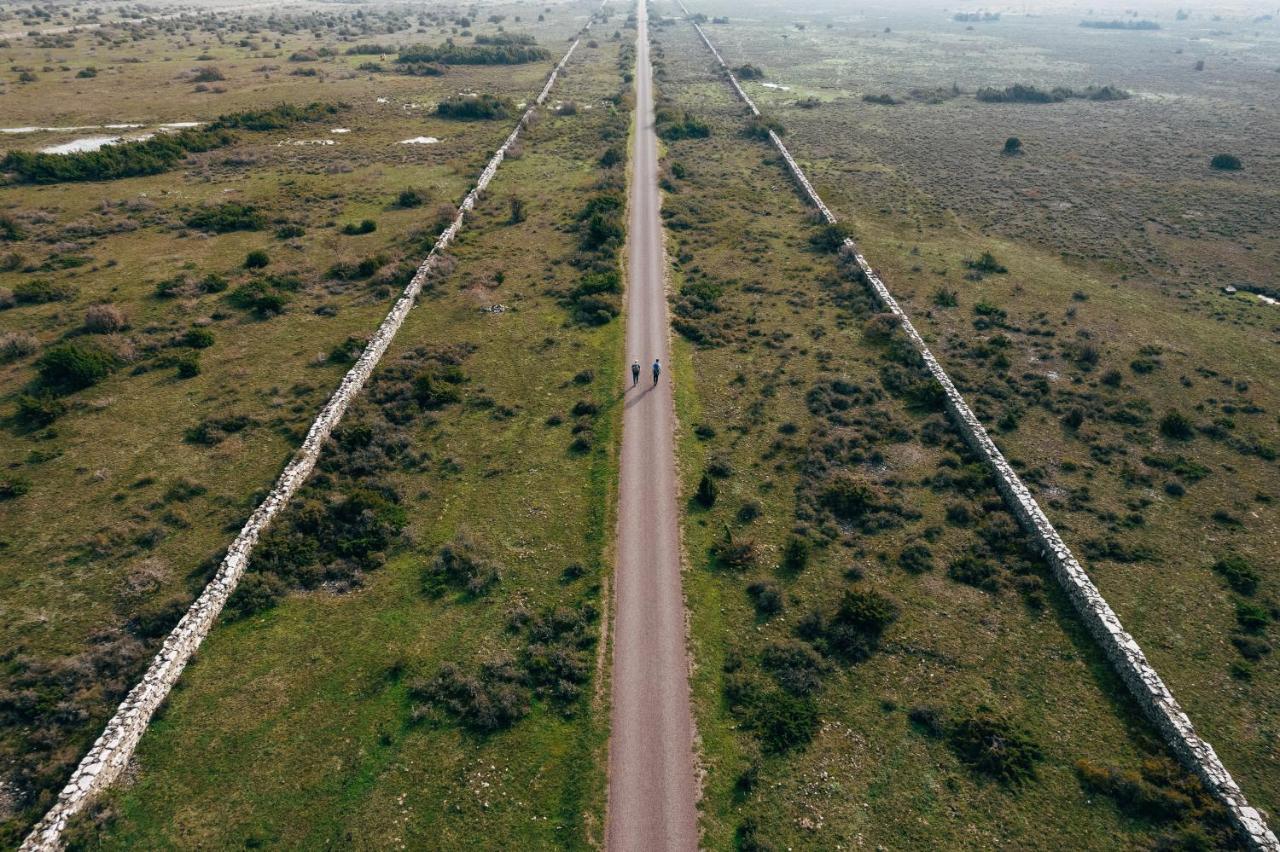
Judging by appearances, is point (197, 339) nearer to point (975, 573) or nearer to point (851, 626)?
point (851, 626)

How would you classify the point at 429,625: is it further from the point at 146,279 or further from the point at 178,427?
the point at 146,279

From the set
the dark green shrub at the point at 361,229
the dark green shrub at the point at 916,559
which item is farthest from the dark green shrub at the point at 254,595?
the dark green shrub at the point at 361,229

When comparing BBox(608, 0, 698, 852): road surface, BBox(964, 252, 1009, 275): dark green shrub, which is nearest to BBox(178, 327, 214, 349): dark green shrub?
BBox(608, 0, 698, 852): road surface

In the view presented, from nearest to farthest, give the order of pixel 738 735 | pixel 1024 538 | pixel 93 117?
pixel 738 735, pixel 1024 538, pixel 93 117

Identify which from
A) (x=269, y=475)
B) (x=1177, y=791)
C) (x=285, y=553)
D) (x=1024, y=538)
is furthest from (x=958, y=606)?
(x=269, y=475)

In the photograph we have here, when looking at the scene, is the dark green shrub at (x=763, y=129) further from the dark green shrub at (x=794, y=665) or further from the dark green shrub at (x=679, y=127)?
the dark green shrub at (x=794, y=665)

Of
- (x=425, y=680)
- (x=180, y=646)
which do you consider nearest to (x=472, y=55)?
(x=180, y=646)
